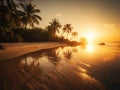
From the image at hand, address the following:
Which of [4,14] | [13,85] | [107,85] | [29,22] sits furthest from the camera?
[29,22]

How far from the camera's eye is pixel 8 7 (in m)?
13.0

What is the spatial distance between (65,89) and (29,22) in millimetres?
31426

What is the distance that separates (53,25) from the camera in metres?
56.6

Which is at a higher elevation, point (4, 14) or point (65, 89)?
point (4, 14)

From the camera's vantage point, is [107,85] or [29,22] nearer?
[107,85]

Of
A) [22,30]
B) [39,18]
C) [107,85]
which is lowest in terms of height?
[107,85]

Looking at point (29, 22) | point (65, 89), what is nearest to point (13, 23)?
point (65, 89)

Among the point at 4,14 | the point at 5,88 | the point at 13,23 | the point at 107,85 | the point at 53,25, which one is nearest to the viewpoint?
the point at 5,88

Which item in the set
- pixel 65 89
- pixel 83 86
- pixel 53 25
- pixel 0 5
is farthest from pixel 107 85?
pixel 53 25

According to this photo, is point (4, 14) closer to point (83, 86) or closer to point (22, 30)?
point (83, 86)

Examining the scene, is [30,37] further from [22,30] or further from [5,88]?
[5,88]

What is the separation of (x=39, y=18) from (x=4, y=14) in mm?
22913

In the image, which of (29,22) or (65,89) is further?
(29,22)

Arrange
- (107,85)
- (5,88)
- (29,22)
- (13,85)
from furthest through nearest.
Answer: (29,22), (107,85), (13,85), (5,88)
